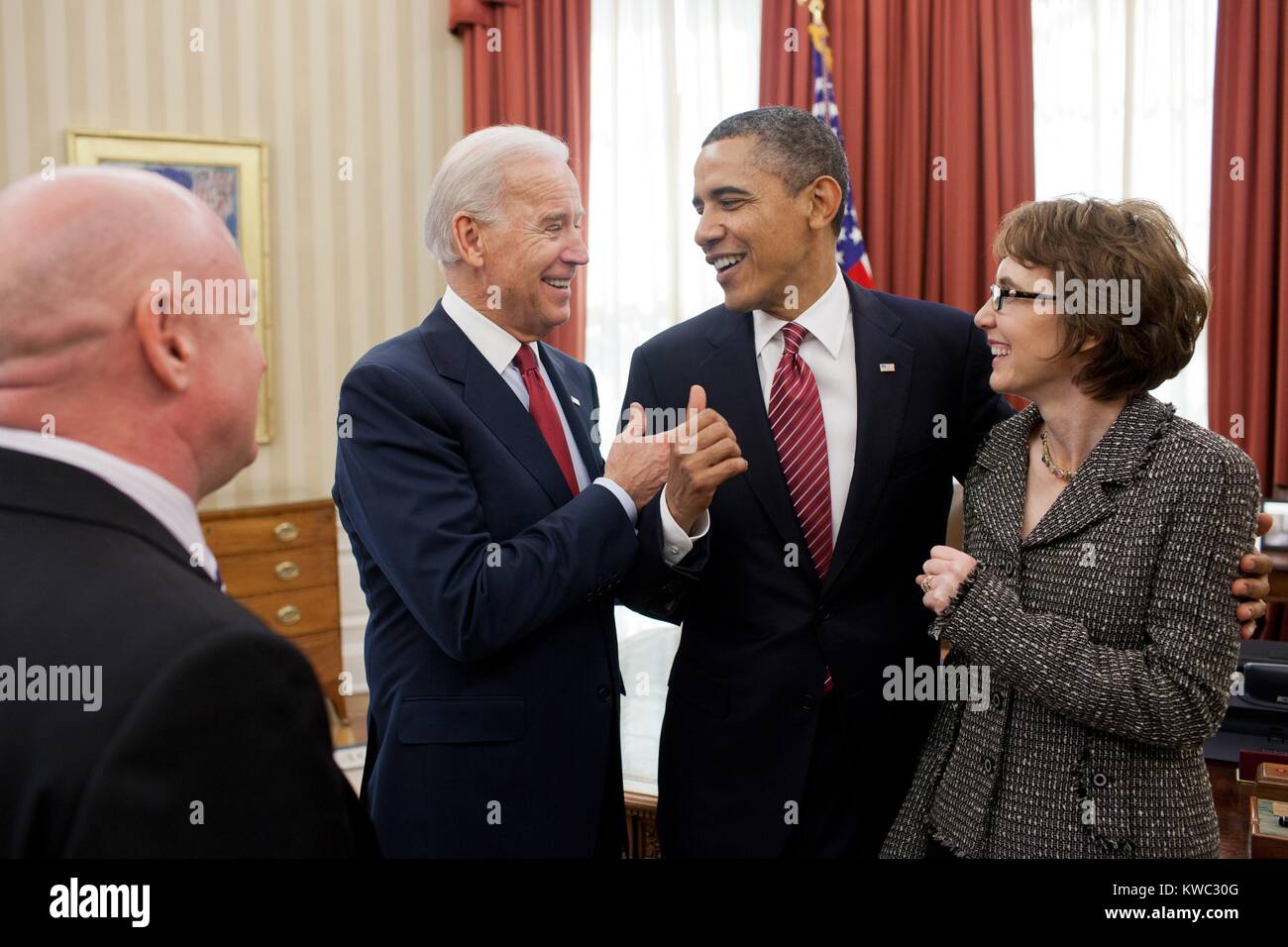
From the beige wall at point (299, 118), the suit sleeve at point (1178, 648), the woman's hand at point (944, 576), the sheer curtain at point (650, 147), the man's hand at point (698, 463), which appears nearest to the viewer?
the suit sleeve at point (1178, 648)

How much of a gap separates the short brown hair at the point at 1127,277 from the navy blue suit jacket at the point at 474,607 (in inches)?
28.9

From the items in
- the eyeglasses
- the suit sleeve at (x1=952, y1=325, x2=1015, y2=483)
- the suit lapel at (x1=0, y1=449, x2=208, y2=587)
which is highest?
the eyeglasses

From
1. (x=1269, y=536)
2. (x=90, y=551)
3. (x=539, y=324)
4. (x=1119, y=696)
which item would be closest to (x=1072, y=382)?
(x=1119, y=696)

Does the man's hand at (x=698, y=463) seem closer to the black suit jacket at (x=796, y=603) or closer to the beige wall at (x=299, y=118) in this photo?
the black suit jacket at (x=796, y=603)

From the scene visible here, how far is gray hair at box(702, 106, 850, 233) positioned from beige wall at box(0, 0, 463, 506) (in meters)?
3.47

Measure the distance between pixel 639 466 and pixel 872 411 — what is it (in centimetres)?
42

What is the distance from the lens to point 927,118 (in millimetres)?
4703

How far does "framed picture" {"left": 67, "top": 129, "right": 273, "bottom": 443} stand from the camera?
16.0 feet

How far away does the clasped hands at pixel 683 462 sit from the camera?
1.69 meters

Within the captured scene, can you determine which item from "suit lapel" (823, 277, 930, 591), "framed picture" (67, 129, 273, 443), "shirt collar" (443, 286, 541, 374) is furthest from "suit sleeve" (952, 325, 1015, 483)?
"framed picture" (67, 129, 273, 443)

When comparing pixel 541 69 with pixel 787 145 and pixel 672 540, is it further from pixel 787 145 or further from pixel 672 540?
pixel 672 540

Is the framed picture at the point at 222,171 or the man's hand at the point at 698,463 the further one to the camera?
the framed picture at the point at 222,171

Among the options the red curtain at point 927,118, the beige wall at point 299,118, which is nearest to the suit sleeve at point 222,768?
the red curtain at point 927,118

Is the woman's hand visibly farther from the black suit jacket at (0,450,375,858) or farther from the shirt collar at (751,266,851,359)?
the black suit jacket at (0,450,375,858)
